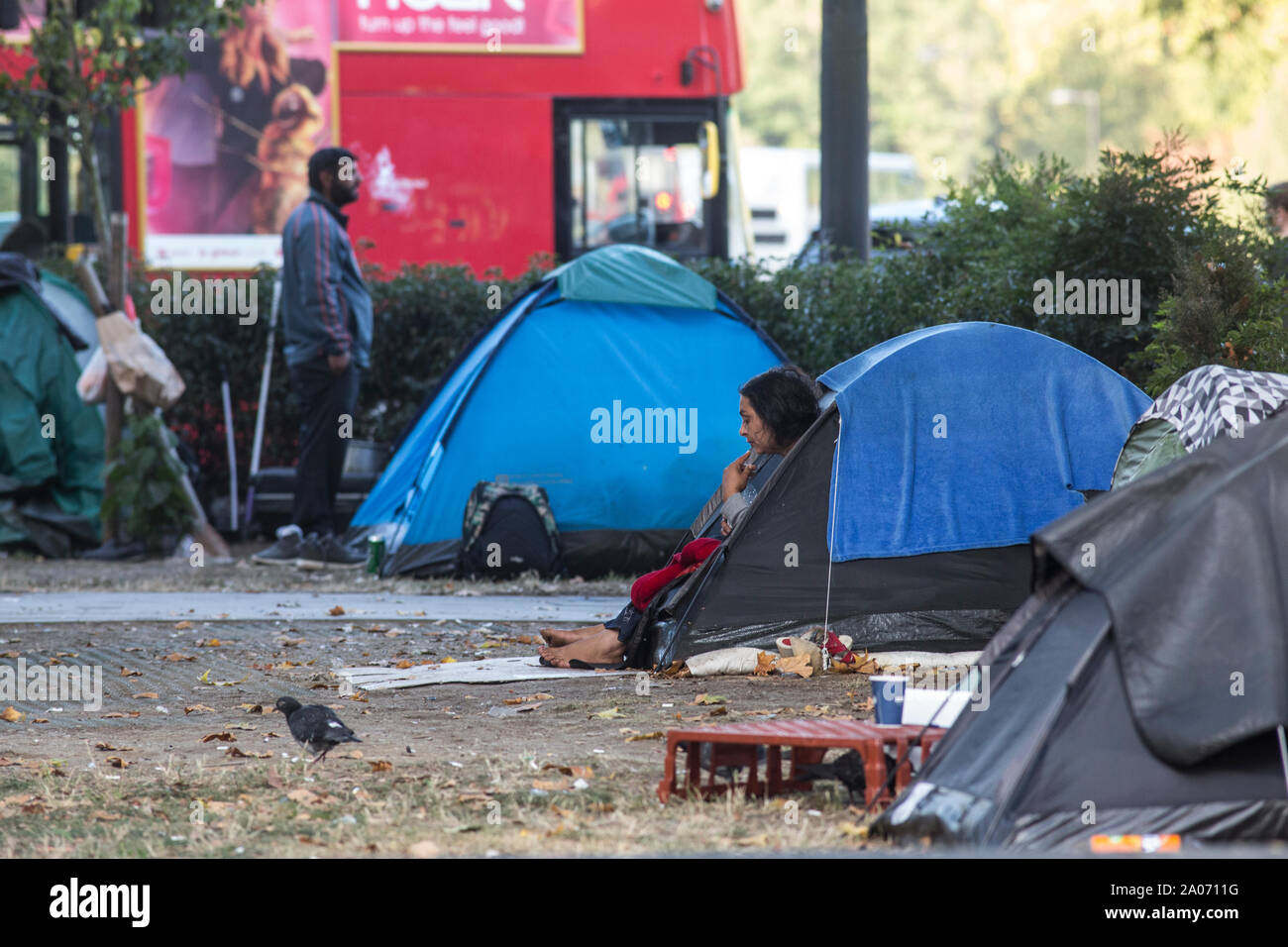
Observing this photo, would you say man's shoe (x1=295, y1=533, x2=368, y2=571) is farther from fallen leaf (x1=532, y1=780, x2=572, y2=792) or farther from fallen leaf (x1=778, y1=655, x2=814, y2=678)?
fallen leaf (x1=532, y1=780, x2=572, y2=792)

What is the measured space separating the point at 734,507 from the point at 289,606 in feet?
9.29

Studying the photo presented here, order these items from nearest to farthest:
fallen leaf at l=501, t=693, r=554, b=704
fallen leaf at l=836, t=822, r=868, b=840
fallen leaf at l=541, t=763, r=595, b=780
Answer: fallen leaf at l=836, t=822, r=868, b=840 → fallen leaf at l=541, t=763, r=595, b=780 → fallen leaf at l=501, t=693, r=554, b=704

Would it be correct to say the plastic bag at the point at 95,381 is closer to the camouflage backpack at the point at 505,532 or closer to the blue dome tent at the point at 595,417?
the blue dome tent at the point at 595,417

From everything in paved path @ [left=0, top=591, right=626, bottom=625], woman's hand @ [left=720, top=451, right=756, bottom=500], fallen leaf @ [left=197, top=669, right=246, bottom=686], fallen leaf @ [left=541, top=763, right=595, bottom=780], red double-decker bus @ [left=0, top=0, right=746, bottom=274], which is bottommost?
paved path @ [left=0, top=591, right=626, bottom=625]

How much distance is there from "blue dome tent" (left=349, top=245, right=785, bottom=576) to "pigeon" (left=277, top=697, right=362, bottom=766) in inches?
171

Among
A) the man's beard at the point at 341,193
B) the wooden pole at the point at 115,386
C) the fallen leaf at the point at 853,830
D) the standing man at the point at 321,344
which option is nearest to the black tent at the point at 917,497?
the fallen leaf at the point at 853,830

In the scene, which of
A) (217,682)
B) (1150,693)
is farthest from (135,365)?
(1150,693)

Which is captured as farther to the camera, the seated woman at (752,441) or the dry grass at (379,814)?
the seated woman at (752,441)

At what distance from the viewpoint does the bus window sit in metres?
13.6

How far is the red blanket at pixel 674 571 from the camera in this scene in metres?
7.02

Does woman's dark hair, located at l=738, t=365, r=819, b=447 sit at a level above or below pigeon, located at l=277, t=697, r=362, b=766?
above

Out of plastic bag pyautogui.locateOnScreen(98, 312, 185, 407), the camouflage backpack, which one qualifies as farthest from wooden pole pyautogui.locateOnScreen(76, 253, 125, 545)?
the camouflage backpack

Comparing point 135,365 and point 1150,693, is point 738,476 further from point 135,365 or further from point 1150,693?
point 135,365
